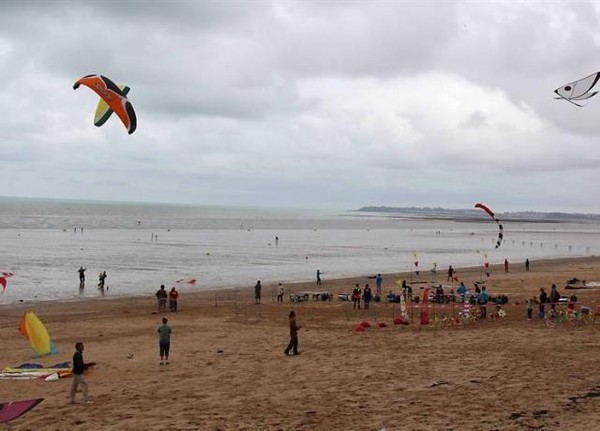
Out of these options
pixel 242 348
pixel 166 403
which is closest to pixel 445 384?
pixel 166 403

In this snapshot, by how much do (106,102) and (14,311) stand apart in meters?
11.7

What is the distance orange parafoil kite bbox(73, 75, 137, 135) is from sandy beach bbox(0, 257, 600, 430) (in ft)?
19.0

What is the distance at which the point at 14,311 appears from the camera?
2308 cm

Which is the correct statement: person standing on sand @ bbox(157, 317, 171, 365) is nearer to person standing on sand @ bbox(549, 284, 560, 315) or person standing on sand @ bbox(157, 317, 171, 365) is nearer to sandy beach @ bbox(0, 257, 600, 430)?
sandy beach @ bbox(0, 257, 600, 430)

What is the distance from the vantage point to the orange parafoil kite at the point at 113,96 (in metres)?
15.0

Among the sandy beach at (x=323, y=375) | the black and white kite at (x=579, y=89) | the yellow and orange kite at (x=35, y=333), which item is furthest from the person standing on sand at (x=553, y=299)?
the yellow and orange kite at (x=35, y=333)

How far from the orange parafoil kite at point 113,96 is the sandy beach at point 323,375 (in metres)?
5.79

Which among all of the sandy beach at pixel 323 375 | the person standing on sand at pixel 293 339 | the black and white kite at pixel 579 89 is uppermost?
the black and white kite at pixel 579 89

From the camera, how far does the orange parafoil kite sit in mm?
15033

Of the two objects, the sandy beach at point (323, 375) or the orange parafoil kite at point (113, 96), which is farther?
the orange parafoil kite at point (113, 96)

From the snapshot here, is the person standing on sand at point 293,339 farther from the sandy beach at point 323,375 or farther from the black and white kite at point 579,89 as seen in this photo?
the black and white kite at point 579,89

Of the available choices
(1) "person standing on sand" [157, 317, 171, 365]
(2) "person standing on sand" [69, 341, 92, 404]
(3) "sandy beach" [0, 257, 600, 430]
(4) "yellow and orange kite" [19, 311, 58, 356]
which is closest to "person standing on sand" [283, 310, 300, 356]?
(3) "sandy beach" [0, 257, 600, 430]

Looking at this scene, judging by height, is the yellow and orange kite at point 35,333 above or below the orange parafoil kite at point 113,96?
below

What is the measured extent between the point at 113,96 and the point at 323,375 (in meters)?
8.99
